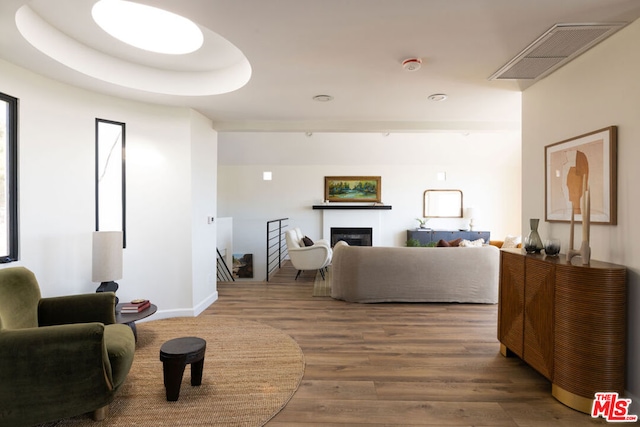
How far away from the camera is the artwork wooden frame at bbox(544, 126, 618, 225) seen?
216cm

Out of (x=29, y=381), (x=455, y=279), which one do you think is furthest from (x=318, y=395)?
(x=455, y=279)

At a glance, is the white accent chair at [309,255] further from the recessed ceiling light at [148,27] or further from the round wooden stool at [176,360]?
the recessed ceiling light at [148,27]

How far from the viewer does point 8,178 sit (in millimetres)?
2633

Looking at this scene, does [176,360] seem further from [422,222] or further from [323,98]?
[422,222]

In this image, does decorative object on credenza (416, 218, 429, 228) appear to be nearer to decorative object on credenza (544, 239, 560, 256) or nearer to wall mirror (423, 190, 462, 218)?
wall mirror (423, 190, 462, 218)

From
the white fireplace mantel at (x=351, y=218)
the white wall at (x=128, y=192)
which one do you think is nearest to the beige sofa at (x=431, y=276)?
the white wall at (x=128, y=192)

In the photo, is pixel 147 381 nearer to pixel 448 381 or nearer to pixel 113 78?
pixel 448 381

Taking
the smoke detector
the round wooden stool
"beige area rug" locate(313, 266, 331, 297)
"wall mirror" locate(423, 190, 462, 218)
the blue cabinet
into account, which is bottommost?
"beige area rug" locate(313, 266, 331, 297)

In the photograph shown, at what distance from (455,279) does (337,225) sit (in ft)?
13.3

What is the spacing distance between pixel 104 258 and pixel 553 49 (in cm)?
406

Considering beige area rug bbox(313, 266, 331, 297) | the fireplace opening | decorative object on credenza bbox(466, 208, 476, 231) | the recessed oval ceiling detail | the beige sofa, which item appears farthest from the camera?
the fireplace opening

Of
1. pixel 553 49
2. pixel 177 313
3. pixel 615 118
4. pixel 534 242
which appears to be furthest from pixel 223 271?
pixel 615 118

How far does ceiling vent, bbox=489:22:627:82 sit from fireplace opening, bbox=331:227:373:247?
554 centimetres

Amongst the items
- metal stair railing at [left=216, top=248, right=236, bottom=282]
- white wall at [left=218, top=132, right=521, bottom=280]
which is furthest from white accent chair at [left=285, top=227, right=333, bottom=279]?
metal stair railing at [left=216, top=248, right=236, bottom=282]
